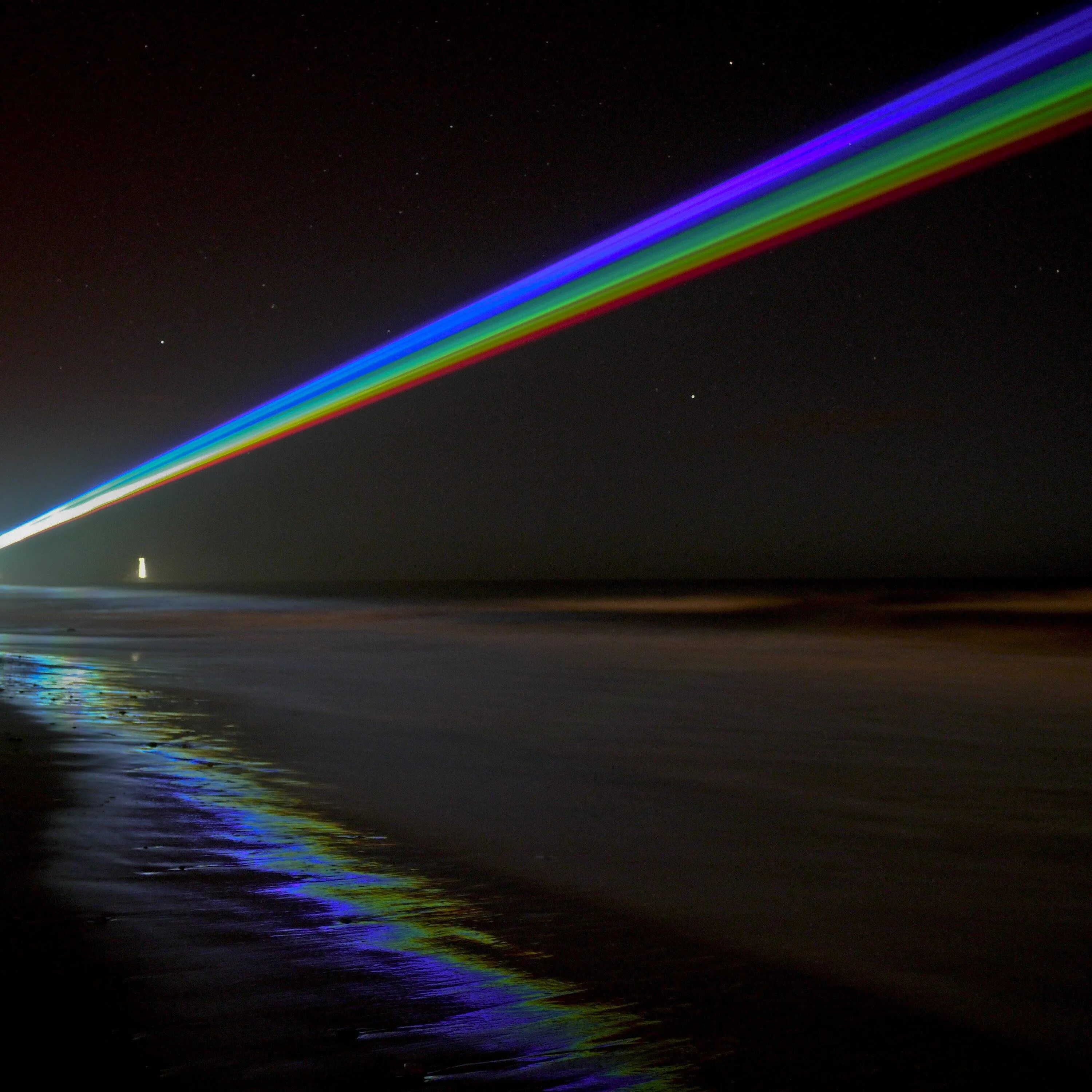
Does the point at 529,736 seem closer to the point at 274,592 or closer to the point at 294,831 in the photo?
the point at 294,831

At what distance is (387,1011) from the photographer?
3088mm

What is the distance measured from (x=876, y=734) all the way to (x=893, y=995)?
5065 millimetres

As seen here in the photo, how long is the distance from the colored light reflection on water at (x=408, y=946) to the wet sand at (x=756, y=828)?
0.42ft

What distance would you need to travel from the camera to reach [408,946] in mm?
3615

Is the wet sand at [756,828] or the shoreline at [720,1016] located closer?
the shoreline at [720,1016]

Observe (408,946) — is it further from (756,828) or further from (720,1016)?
(756,828)

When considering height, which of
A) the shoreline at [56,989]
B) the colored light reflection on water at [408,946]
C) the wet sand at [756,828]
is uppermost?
the shoreline at [56,989]

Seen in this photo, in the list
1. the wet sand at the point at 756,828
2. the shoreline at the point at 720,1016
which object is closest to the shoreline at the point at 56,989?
the shoreline at the point at 720,1016

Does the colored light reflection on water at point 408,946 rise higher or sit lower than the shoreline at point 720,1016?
higher

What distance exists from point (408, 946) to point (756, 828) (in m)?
2.20

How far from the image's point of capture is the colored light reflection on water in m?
2.82

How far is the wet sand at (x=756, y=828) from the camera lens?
3131 millimetres

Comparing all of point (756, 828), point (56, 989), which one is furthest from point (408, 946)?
point (756, 828)

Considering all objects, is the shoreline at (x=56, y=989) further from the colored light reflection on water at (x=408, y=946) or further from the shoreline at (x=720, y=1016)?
the colored light reflection on water at (x=408, y=946)
